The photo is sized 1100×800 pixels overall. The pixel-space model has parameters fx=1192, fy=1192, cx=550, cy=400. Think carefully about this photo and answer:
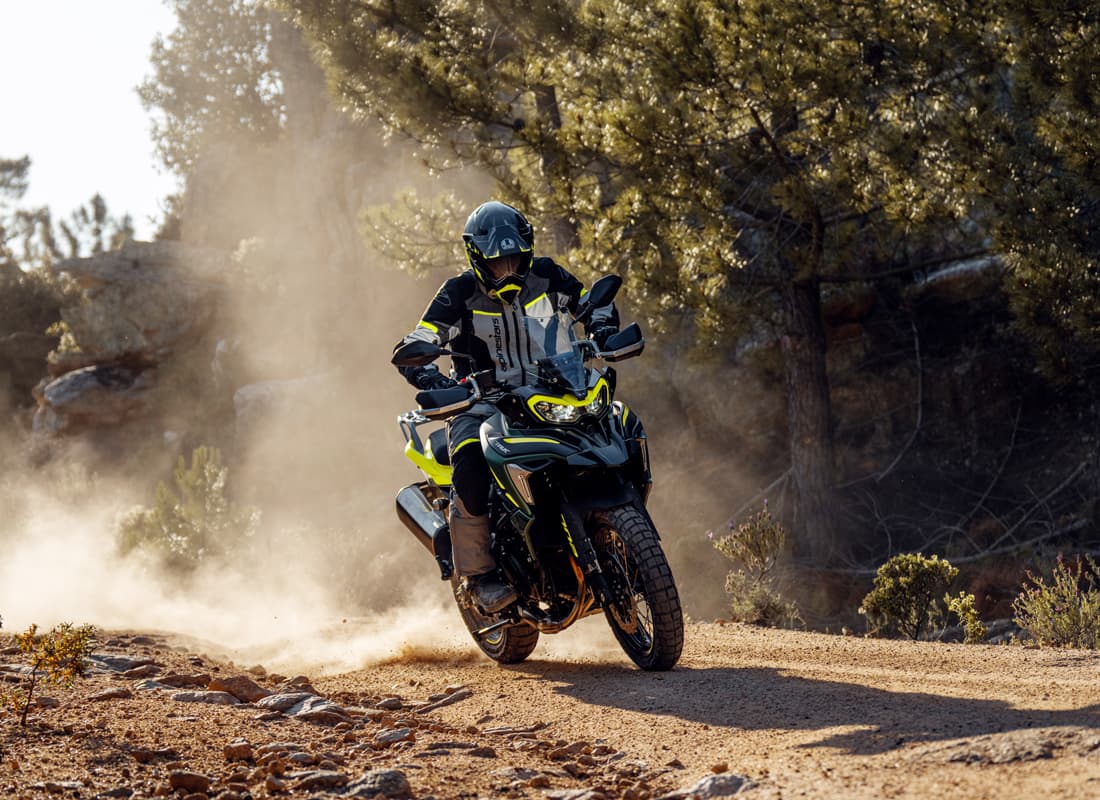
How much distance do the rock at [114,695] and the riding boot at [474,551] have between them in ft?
6.32

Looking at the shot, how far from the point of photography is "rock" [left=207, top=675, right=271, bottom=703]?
6363mm

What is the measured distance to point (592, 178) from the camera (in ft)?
47.7

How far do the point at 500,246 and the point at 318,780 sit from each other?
3.44 meters

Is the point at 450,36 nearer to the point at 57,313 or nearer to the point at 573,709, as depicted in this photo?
the point at 573,709

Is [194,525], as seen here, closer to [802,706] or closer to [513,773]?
[802,706]

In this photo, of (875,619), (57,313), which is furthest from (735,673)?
(57,313)

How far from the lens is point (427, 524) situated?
298 inches

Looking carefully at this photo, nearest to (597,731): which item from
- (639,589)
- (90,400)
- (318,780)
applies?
(639,589)

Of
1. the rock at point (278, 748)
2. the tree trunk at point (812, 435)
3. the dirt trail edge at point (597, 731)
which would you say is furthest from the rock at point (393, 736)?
the tree trunk at point (812, 435)

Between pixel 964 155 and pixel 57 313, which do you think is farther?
pixel 57 313

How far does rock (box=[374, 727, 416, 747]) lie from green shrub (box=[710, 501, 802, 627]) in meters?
5.86

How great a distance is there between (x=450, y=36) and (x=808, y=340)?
583cm

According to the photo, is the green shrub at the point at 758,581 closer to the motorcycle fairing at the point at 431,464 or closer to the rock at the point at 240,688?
the motorcycle fairing at the point at 431,464

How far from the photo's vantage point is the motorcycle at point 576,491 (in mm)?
6277
